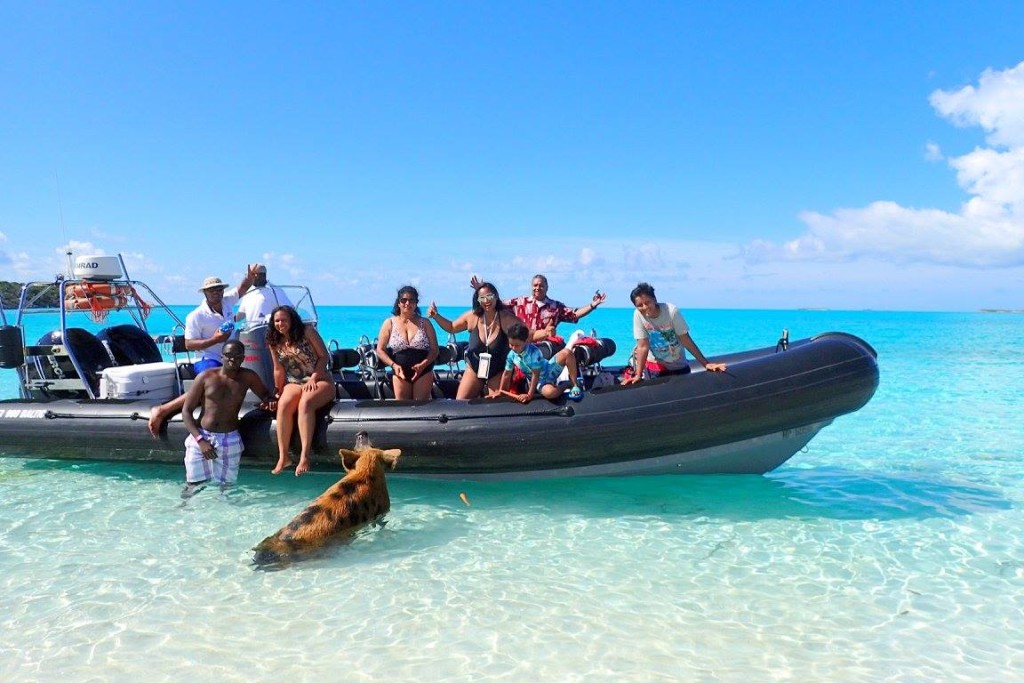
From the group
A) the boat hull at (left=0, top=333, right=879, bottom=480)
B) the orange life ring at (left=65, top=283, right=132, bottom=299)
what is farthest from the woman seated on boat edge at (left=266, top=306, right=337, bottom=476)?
the orange life ring at (left=65, top=283, right=132, bottom=299)

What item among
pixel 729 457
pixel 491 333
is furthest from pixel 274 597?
pixel 729 457

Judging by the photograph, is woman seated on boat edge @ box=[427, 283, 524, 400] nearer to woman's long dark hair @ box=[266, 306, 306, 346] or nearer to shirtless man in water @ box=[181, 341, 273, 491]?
woman's long dark hair @ box=[266, 306, 306, 346]

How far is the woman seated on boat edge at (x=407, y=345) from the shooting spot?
18.1 ft

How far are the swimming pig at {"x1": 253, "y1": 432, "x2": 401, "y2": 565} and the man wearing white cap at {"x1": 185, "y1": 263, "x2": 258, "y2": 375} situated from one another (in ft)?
5.55

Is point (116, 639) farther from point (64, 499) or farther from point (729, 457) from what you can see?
A: point (729, 457)

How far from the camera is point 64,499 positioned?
17.6 feet

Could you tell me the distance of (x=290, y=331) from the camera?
5.02 meters

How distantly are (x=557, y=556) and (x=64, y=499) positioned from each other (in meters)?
3.65

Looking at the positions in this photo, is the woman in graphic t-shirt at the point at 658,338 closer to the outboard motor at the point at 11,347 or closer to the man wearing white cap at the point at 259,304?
the man wearing white cap at the point at 259,304

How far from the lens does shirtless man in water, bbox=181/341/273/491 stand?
501 centimetres

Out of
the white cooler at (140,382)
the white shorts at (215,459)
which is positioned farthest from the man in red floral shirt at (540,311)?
the white cooler at (140,382)

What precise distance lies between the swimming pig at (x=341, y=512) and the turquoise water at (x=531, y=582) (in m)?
0.12

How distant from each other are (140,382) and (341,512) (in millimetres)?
2982

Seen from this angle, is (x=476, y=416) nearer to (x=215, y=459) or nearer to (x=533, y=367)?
(x=533, y=367)
